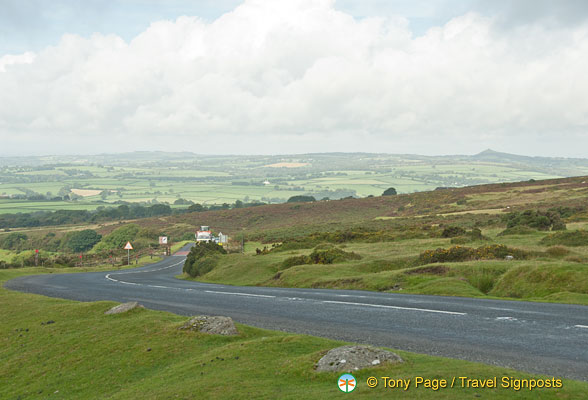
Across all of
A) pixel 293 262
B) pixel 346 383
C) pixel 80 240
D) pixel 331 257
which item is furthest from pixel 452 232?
pixel 80 240

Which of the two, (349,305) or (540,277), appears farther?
(540,277)

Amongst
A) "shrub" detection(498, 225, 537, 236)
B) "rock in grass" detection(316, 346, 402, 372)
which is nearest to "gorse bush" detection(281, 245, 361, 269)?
"shrub" detection(498, 225, 537, 236)

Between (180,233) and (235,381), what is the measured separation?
100652 millimetres

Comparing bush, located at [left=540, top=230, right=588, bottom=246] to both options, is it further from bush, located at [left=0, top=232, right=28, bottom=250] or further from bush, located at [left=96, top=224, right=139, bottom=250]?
bush, located at [left=0, top=232, right=28, bottom=250]

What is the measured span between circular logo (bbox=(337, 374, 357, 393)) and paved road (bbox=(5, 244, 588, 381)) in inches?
132

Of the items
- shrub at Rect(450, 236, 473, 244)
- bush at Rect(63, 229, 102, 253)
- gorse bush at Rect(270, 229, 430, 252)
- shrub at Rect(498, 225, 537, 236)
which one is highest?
shrub at Rect(498, 225, 537, 236)

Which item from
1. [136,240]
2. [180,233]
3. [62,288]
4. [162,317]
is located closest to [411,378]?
[162,317]

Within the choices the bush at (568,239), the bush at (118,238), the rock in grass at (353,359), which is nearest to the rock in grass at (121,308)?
the rock in grass at (353,359)

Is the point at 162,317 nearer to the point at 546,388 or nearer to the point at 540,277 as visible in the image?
the point at 546,388

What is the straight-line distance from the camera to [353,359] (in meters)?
9.05

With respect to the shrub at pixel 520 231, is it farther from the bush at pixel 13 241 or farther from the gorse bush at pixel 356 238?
the bush at pixel 13 241

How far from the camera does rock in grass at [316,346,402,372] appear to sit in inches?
350

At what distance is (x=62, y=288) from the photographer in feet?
96.2

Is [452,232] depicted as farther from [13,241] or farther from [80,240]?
[13,241]
